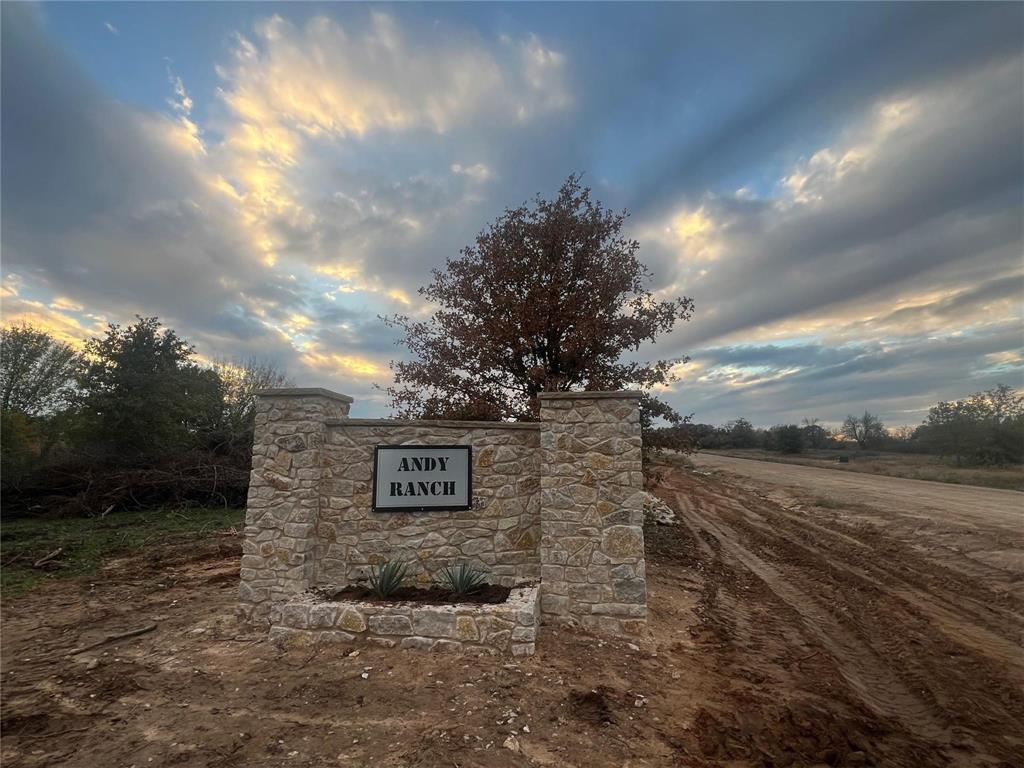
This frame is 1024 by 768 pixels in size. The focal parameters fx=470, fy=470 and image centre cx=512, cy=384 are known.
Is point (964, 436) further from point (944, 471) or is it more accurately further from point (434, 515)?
point (434, 515)

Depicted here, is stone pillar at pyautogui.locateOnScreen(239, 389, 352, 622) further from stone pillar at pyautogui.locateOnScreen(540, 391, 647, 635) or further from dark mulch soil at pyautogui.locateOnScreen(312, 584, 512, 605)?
stone pillar at pyautogui.locateOnScreen(540, 391, 647, 635)

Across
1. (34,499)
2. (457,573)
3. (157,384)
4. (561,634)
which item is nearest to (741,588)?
(561,634)

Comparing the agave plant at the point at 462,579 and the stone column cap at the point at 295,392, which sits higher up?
the stone column cap at the point at 295,392

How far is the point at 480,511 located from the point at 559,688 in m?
2.20

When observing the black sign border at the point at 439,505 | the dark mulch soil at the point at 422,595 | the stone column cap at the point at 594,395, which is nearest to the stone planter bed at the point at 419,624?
the dark mulch soil at the point at 422,595

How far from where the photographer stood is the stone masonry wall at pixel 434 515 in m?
5.63

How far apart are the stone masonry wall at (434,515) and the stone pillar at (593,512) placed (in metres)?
0.44

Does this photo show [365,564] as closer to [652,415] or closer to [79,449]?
[652,415]

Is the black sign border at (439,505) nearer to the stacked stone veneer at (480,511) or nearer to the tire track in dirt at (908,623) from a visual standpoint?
the stacked stone veneer at (480,511)

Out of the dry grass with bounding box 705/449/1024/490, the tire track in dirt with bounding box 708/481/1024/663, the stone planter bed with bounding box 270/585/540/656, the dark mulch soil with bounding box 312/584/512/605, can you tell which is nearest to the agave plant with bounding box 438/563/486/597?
the dark mulch soil with bounding box 312/584/512/605

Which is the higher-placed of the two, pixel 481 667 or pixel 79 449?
pixel 79 449

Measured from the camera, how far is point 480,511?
574 centimetres

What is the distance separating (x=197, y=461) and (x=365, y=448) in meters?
11.5

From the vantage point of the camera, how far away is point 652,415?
930 centimetres
